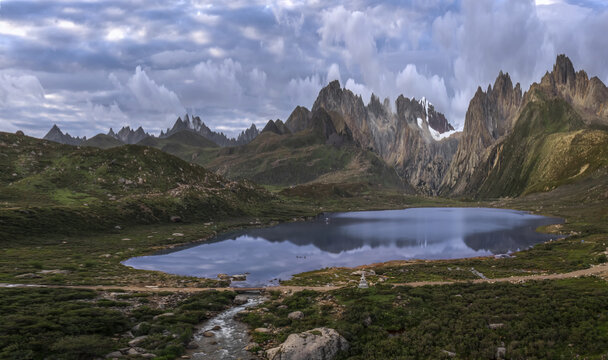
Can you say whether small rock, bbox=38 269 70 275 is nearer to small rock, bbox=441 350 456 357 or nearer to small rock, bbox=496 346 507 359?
small rock, bbox=441 350 456 357

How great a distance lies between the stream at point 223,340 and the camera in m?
30.9

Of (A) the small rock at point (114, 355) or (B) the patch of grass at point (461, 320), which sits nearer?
(A) the small rock at point (114, 355)

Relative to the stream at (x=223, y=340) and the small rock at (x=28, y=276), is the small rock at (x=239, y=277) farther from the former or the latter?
the small rock at (x=28, y=276)

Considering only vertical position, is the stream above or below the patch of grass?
below

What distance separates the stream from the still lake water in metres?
28.8

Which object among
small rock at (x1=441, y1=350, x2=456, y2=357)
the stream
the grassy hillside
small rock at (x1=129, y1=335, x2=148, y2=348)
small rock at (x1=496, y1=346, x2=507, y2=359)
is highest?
the grassy hillside

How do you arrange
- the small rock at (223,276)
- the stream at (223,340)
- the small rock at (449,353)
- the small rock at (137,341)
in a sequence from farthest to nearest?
1. the small rock at (223,276)
2. the small rock at (137,341)
3. the stream at (223,340)
4. the small rock at (449,353)

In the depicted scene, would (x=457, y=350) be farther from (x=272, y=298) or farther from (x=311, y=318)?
(x=272, y=298)

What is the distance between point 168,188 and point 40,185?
181 feet

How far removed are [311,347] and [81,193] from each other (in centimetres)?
16009

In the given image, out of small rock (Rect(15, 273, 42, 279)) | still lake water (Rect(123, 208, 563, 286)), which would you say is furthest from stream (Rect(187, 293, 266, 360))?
small rock (Rect(15, 273, 42, 279))

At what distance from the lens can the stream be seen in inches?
1216

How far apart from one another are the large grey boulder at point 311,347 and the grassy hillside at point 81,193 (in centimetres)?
10015

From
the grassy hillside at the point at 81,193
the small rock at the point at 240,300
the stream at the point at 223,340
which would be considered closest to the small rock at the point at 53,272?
the small rock at the point at 240,300
